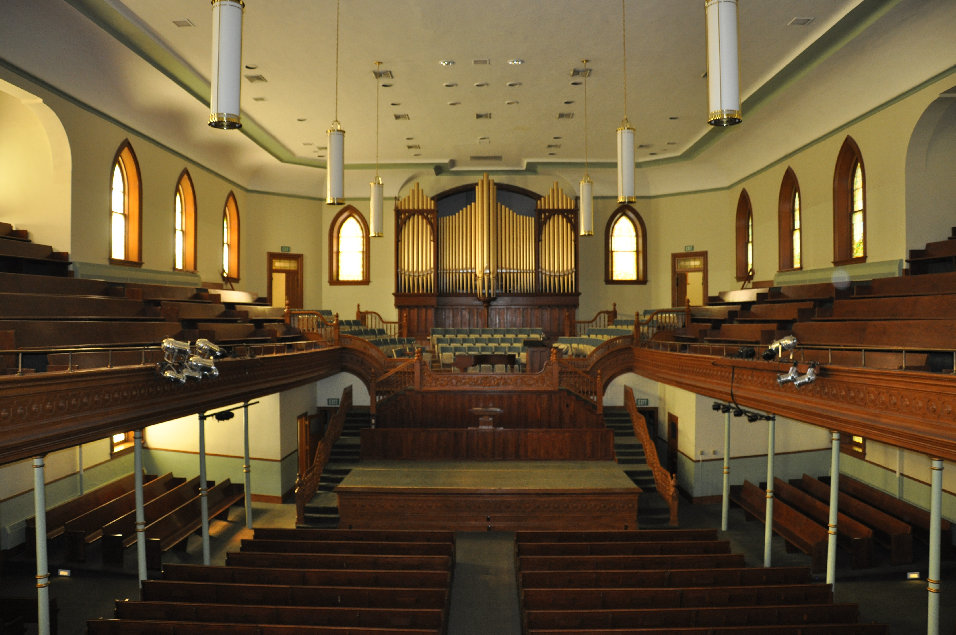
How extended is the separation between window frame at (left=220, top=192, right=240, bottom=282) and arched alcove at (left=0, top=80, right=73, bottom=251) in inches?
243

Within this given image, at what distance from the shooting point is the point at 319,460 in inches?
539

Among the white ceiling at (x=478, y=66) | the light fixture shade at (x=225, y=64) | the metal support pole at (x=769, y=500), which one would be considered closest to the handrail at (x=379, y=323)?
the white ceiling at (x=478, y=66)

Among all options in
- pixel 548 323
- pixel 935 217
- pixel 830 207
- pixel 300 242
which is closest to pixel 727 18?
pixel 935 217

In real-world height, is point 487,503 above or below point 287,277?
below

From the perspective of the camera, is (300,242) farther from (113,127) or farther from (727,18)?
(727,18)

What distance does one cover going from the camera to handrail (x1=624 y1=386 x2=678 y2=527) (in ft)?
40.9

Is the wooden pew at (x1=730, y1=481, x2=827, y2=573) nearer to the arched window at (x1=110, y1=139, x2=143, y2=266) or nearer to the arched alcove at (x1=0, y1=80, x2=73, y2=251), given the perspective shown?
the arched window at (x1=110, y1=139, x2=143, y2=266)

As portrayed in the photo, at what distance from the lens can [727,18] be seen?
495 cm

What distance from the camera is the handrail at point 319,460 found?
12.5 meters

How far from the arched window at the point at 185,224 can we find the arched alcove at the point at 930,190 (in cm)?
1466

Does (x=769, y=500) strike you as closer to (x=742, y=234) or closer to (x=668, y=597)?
(x=668, y=597)

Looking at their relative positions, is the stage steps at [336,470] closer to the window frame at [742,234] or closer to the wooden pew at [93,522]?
the wooden pew at [93,522]

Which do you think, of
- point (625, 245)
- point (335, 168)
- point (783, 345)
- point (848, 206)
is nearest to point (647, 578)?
point (783, 345)

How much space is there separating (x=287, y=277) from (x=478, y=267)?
592cm
